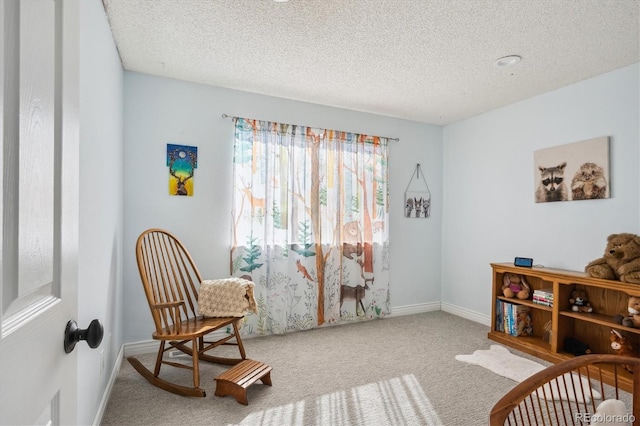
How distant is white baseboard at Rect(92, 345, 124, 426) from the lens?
6.61 ft

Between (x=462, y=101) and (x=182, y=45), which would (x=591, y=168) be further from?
(x=182, y=45)

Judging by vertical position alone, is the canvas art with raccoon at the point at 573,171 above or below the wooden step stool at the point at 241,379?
above

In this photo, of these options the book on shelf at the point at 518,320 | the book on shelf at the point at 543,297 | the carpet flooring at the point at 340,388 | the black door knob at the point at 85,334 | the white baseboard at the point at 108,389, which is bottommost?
the carpet flooring at the point at 340,388

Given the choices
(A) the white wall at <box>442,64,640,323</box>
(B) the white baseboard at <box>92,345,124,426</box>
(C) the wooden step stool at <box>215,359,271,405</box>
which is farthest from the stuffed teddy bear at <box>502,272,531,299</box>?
(B) the white baseboard at <box>92,345,124,426</box>

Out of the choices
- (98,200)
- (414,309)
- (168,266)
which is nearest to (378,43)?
(98,200)

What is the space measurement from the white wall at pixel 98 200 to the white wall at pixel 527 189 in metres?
3.86

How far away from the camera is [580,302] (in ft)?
9.73

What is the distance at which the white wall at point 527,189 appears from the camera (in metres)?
2.88

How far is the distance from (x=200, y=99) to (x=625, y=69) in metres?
3.83

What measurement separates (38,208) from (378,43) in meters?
2.50

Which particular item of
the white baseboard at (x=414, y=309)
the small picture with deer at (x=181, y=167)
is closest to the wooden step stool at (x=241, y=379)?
the small picture with deer at (x=181, y=167)

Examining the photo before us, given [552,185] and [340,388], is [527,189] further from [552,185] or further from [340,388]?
[340,388]

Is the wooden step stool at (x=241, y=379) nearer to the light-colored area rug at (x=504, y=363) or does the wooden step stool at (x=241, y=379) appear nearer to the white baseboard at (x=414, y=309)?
the light-colored area rug at (x=504, y=363)

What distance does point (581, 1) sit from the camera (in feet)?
6.70
